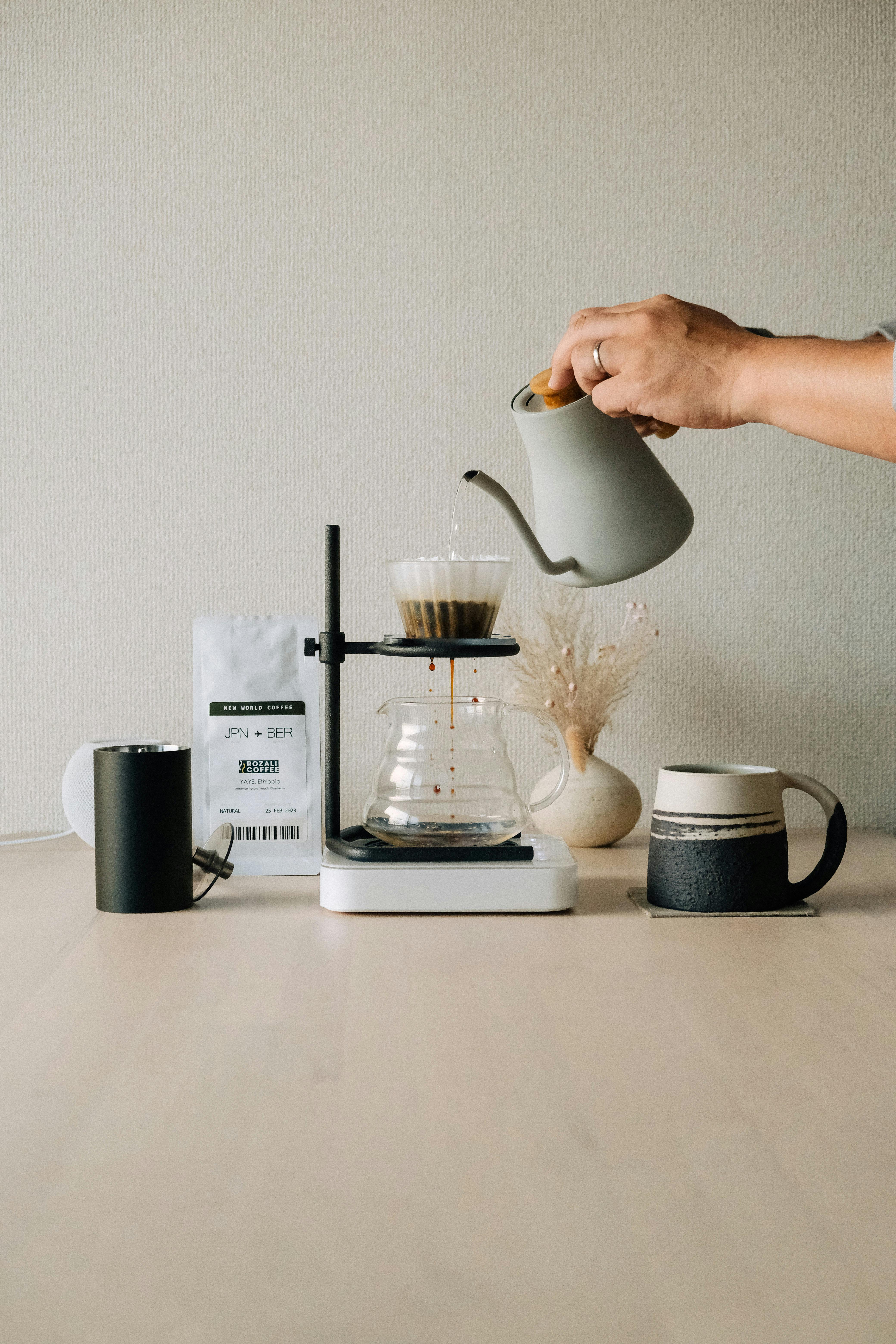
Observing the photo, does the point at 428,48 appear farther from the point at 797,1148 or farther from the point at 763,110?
the point at 797,1148

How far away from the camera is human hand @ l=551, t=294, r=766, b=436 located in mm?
857

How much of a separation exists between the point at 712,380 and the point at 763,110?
0.65 m

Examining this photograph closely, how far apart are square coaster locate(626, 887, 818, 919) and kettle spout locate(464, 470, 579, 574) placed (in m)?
0.30

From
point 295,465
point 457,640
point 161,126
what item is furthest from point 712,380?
point 161,126

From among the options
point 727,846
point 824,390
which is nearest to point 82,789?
point 727,846

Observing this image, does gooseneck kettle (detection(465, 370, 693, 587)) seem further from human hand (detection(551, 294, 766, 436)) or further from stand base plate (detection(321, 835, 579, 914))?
stand base plate (detection(321, 835, 579, 914))

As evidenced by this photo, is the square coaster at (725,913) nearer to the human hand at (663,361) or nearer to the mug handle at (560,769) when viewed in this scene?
the mug handle at (560,769)

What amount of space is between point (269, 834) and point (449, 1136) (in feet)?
1.86

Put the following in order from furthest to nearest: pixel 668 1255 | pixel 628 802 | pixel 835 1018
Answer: pixel 628 802 < pixel 835 1018 < pixel 668 1255

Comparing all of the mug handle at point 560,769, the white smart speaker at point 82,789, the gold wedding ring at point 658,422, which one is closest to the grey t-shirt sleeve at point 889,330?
the gold wedding ring at point 658,422

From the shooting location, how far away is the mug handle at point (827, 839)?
3.01 feet

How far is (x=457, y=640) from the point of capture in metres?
0.91

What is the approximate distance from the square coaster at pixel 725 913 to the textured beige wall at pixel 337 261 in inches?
19.4

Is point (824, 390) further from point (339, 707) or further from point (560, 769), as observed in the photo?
point (339, 707)
